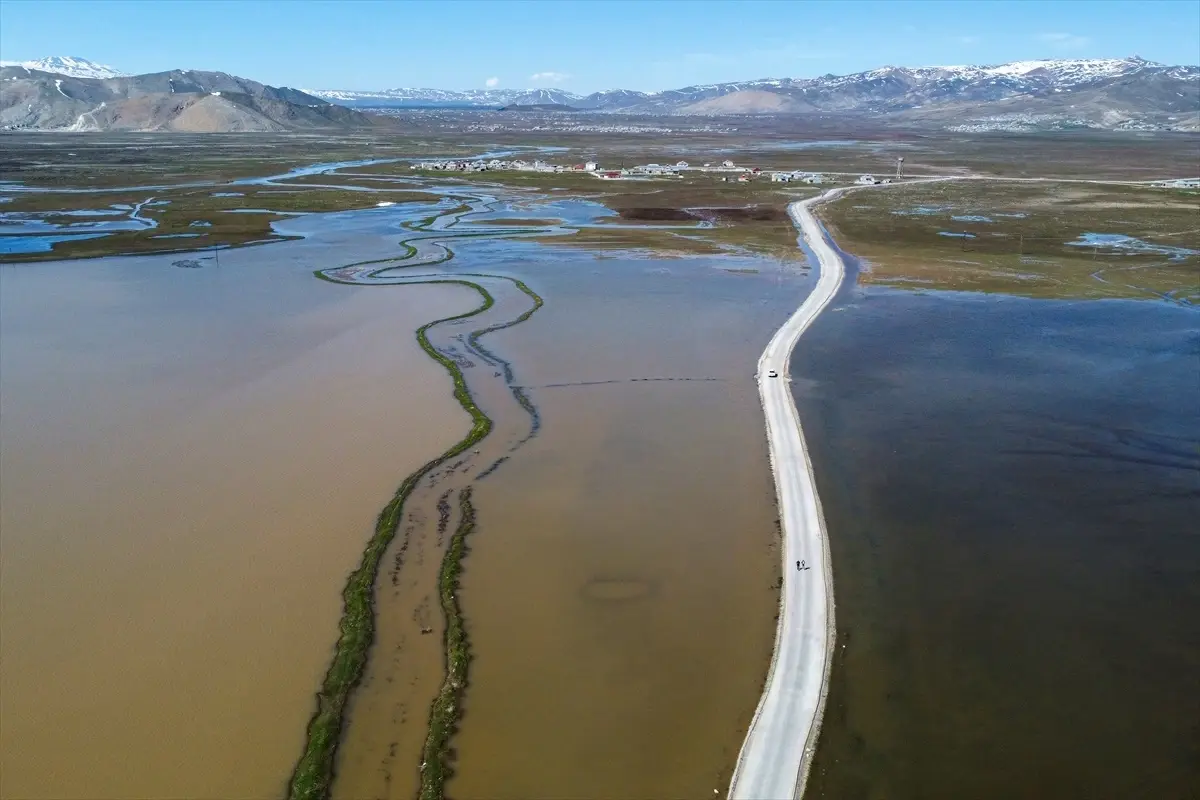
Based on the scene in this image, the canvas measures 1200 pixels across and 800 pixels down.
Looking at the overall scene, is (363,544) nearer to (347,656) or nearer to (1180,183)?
(347,656)

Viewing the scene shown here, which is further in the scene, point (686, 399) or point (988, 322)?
point (988, 322)

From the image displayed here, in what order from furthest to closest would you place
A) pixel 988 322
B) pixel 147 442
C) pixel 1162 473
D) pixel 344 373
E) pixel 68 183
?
pixel 68 183 → pixel 988 322 → pixel 344 373 → pixel 147 442 → pixel 1162 473

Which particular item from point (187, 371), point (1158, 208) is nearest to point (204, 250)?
point (187, 371)

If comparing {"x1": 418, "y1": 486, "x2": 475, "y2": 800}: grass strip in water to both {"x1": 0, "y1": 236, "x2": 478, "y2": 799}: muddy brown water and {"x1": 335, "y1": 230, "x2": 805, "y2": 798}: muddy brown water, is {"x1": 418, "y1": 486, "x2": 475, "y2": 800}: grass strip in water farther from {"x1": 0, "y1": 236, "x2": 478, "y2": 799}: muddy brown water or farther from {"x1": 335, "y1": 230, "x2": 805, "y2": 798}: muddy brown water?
{"x1": 0, "y1": 236, "x2": 478, "y2": 799}: muddy brown water

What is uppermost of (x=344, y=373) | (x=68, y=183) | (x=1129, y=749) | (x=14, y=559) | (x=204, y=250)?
(x=68, y=183)

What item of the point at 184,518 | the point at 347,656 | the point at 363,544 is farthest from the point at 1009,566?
the point at 184,518

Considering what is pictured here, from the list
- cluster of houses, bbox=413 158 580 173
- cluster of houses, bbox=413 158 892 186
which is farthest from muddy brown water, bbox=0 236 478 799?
cluster of houses, bbox=413 158 580 173

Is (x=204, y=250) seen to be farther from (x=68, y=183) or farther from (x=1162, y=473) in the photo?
(x=1162, y=473)

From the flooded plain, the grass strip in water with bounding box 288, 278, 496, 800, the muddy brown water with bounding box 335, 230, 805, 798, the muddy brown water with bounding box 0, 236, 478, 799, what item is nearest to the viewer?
the grass strip in water with bounding box 288, 278, 496, 800

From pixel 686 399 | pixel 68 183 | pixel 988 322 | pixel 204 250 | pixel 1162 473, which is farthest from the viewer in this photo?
pixel 68 183
